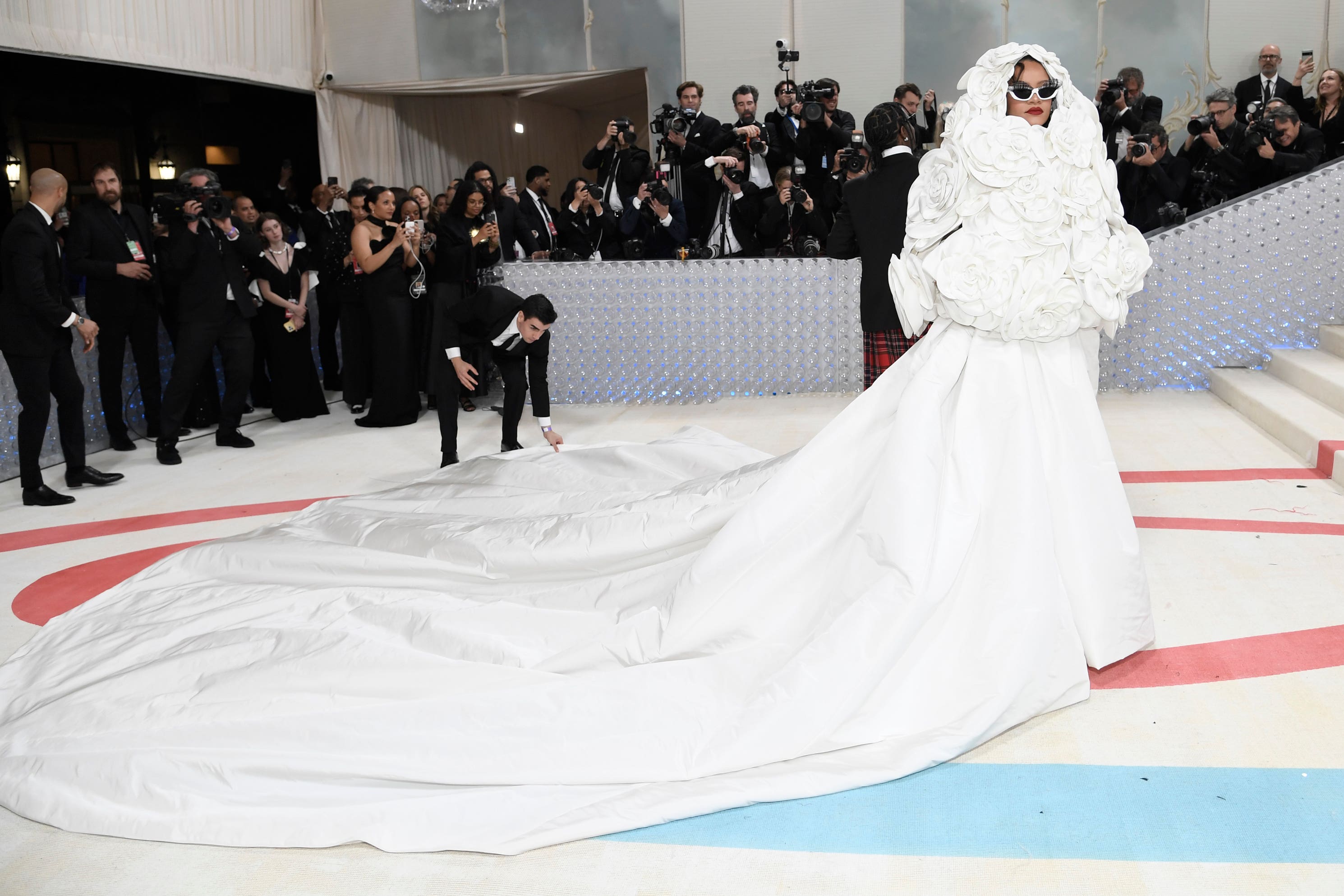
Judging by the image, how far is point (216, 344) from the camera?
663 cm

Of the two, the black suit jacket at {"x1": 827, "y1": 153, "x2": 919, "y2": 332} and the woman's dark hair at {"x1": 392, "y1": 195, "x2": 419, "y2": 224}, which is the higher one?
the woman's dark hair at {"x1": 392, "y1": 195, "x2": 419, "y2": 224}

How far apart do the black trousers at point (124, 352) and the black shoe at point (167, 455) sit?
48cm

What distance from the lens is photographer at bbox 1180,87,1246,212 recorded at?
6375 millimetres

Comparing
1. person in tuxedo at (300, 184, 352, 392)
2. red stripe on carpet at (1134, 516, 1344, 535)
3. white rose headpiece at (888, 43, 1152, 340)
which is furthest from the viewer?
person in tuxedo at (300, 184, 352, 392)

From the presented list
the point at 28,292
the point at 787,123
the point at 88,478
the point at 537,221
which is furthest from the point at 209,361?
the point at 787,123

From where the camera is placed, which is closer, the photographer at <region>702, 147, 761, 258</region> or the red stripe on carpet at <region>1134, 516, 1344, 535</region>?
the red stripe on carpet at <region>1134, 516, 1344, 535</region>

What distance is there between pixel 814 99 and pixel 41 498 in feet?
15.8

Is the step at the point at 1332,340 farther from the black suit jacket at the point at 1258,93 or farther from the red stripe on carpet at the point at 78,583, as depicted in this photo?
the red stripe on carpet at the point at 78,583

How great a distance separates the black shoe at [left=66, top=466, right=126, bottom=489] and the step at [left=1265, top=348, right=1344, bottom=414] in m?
5.73

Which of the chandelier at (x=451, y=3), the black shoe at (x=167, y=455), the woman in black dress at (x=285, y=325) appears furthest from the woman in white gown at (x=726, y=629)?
the chandelier at (x=451, y=3)

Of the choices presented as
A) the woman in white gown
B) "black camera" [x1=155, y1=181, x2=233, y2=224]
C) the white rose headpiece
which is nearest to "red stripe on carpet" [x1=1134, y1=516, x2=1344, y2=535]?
the woman in white gown

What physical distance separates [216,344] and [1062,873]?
596 cm

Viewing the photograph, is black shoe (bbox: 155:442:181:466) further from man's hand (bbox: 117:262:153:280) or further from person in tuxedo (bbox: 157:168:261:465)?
man's hand (bbox: 117:262:153:280)

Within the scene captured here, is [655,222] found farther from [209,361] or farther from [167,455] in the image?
[167,455]
